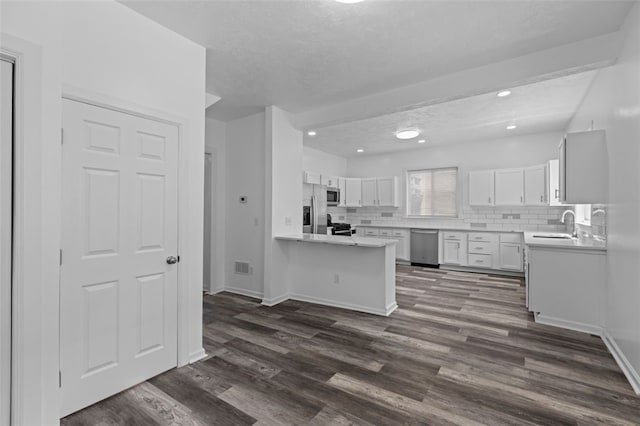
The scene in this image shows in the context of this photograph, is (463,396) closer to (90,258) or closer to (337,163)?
(90,258)

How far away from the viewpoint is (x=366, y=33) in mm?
2512

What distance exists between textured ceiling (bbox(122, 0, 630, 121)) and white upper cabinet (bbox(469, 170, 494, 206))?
3.91 meters

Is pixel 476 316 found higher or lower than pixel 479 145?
lower

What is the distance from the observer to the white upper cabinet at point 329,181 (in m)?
6.54

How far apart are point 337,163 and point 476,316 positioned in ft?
17.6

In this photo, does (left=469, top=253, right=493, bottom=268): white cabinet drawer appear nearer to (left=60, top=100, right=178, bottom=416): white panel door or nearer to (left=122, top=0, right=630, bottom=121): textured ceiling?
(left=122, top=0, right=630, bottom=121): textured ceiling

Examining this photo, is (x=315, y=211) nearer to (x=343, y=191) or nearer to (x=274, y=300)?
(x=274, y=300)

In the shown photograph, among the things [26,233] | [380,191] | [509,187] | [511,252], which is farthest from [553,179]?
[26,233]

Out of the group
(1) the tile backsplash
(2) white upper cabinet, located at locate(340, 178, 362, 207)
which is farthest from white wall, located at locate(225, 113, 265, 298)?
(1) the tile backsplash

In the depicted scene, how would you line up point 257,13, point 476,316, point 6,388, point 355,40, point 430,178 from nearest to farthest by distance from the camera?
point 6,388 → point 257,13 → point 355,40 → point 476,316 → point 430,178

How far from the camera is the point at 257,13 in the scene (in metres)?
2.28

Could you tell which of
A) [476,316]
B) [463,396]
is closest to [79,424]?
[463,396]

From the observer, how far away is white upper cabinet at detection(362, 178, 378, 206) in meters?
7.81

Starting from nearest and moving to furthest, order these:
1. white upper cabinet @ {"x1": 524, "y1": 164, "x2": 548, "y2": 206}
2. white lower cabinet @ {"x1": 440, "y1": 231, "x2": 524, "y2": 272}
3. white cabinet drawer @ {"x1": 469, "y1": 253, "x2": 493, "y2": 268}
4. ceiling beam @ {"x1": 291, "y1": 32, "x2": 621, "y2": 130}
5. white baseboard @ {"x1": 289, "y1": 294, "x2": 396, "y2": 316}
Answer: ceiling beam @ {"x1": 291, "y1": 32, "x2": 621, "y2": 130}
white baseboard @ {"x1": 289, "y1": 294, "x2": 396, "y2": 316}
white upper cabinet @ {"x1": 524, "y1": 164, "x2": 548, "y2": 206}
white lower cabinet @ {"x1": 440, "y1": 231, "x2": 524, "y2": 272}
white cabinet drawer @ {"x1": 469, "y1": 253, "x2": 493, "y2": 268}
